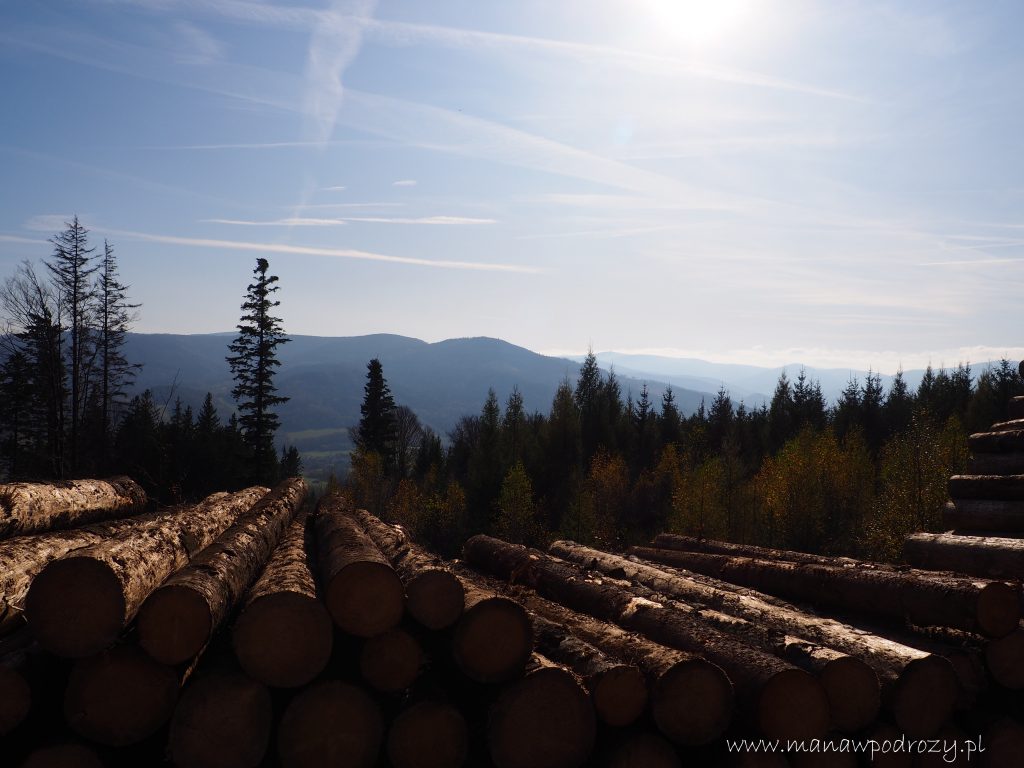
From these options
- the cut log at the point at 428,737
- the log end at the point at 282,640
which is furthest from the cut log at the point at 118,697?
the cut log at the point at 428,737

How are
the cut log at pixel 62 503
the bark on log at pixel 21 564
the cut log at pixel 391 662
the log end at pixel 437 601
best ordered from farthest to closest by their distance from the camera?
the cut log at pixel 62 503 → the bark on log at pixel 21 564 → the log end at pixel 437 601 → the cut log at pixel 391 662

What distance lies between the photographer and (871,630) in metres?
6.81

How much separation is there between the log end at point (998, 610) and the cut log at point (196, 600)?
681 centimetres

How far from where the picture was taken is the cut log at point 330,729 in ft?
14.7

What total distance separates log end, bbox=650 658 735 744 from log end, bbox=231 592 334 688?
2496 mm

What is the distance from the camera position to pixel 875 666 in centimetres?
546

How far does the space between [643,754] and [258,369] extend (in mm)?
38113

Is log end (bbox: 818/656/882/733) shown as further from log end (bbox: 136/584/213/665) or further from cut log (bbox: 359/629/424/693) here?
log end (bbox: 136/584/213/665)

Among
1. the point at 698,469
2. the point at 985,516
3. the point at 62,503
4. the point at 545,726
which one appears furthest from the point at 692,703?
the point at 698,469

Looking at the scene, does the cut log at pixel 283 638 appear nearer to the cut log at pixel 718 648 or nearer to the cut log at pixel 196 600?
the cut log at pixel 196 600

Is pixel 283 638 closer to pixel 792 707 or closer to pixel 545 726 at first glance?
pixel 545 726

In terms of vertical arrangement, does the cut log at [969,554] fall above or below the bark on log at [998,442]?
below

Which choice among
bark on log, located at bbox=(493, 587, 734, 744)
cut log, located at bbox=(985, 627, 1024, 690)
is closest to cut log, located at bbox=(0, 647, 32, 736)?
bark on log, located at bbox=(493, 587, 734, 744)

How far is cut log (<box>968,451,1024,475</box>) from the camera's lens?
9852mm
